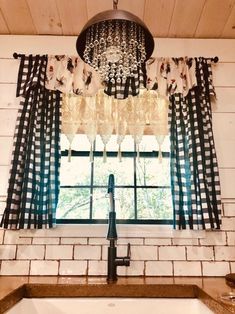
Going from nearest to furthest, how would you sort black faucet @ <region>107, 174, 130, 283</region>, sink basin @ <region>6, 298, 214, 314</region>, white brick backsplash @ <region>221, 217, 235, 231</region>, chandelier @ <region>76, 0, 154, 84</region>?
chandelier @ <region>76, 0, 154, 84</region> < sink basin @ <region>6, 298, 214, 314</region> < black faucet @ <region>107, 174, 130, 283</region> < white brick backsplash @ <region>221, 217, 235, 231</region>

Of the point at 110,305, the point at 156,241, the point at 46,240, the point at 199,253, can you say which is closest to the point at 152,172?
the point at 156,241

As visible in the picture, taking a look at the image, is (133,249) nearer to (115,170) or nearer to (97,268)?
(97,268)

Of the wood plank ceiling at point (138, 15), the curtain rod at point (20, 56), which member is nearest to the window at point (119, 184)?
the curtain rod at point (20, 56)

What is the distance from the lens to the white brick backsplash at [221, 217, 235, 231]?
178 centimetres

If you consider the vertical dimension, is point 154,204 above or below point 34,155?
below

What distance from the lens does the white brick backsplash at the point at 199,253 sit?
1.73 meters

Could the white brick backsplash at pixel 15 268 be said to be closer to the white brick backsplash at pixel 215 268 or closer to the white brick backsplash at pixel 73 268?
the white brick backsplash at pixel 73 268

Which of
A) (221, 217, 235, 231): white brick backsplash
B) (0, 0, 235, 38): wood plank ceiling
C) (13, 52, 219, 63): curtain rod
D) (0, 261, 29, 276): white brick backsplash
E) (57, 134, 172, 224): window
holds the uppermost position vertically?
(0, 0, 235, 38): wood plank ceiling

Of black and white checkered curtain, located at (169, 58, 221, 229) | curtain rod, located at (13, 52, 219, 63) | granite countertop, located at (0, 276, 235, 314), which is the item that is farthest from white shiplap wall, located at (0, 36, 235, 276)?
curtain rod, located at (13, 52, 219, 63)

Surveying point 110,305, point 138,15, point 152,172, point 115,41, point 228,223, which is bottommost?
point 110,305

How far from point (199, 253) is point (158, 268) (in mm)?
253

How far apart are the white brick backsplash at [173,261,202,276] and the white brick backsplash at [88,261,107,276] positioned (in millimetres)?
401

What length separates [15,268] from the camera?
5.56 feet

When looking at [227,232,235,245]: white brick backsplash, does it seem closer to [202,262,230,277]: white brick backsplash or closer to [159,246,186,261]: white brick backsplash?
[202,262,230,277]: white brick backsplash
